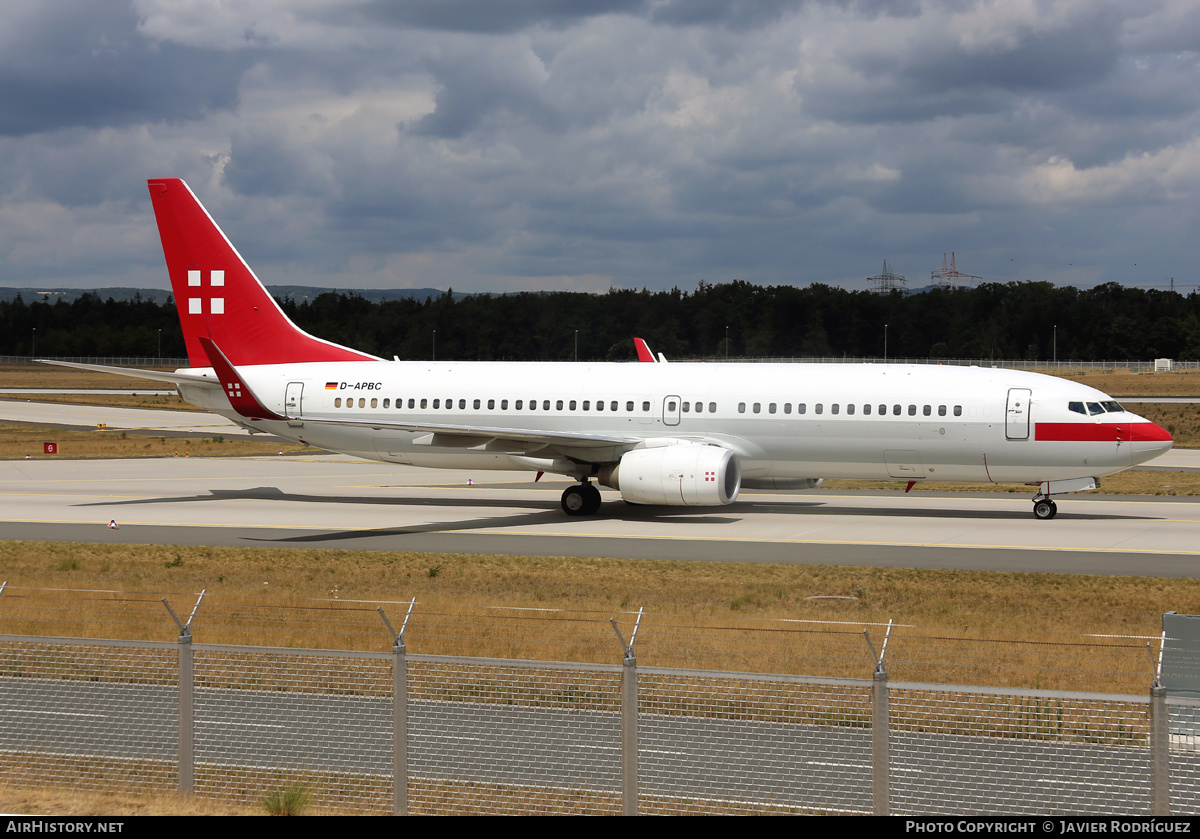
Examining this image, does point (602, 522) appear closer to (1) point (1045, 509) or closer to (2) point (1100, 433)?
(1) point (1045, 509)

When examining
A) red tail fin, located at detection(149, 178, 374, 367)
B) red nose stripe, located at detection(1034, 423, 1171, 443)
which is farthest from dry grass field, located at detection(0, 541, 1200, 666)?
red tail fin, located at detection(149, 178, 374, 367)

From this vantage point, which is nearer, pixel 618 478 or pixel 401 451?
pixel 618 478

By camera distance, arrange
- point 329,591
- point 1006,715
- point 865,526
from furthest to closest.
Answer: point 865,526 → point 329,591 → point 1006,715

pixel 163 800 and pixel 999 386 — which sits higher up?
pixel 999 386

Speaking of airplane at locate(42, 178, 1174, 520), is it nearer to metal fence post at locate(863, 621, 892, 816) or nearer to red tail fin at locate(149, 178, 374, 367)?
red tail fin at locate(149, 178, 374, 367)

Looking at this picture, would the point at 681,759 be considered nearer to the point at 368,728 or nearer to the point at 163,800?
the point at 368,728

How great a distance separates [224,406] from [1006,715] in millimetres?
30263

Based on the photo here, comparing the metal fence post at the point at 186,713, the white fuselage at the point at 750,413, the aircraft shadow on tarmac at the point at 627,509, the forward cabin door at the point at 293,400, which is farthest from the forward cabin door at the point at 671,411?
the metal fence post at the point at 186,713

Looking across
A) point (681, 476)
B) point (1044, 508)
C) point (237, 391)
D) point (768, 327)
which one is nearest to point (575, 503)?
point (681, 476)

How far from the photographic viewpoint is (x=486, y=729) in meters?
11.1

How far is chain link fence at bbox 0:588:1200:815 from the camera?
936cm

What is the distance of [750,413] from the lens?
3209 cm

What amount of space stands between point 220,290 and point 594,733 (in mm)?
30389
